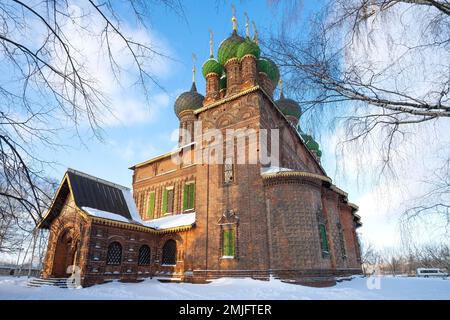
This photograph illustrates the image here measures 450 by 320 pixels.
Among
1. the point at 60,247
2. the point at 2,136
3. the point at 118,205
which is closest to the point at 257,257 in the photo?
the point at 118,205

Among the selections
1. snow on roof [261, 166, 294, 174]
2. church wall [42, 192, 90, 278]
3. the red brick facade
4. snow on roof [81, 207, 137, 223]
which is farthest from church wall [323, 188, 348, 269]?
church wall [42, 192, 90, 278]

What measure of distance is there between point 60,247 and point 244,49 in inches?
614

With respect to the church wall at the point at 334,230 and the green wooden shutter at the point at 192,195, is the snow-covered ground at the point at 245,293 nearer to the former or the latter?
the church wall at the point at 334,230

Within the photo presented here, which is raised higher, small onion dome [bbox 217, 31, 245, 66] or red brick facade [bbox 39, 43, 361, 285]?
small onion dome [bbox 217, 31, 245, 66]

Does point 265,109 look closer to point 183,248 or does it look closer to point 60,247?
point 183,248

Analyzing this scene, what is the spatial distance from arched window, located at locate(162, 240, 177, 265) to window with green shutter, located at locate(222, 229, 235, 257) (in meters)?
3.57

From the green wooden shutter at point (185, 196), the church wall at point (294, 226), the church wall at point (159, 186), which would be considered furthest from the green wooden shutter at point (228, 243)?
the church wall at point (159, 186)

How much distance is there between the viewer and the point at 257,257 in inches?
508

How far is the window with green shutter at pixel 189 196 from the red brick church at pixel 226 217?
68mm

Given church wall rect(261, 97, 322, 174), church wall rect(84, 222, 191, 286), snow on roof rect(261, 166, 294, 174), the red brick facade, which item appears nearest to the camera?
the red brick facade

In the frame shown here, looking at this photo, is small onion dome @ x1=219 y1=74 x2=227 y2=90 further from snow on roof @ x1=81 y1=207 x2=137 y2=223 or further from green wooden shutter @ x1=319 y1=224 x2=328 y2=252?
green wooden shutter @ x1=319 y1=224 x2=328 y2=252

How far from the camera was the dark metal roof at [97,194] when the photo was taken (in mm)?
15070

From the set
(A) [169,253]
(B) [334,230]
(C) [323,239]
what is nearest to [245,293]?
(C) [323,239]

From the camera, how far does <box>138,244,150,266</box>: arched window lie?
15.7 meters
